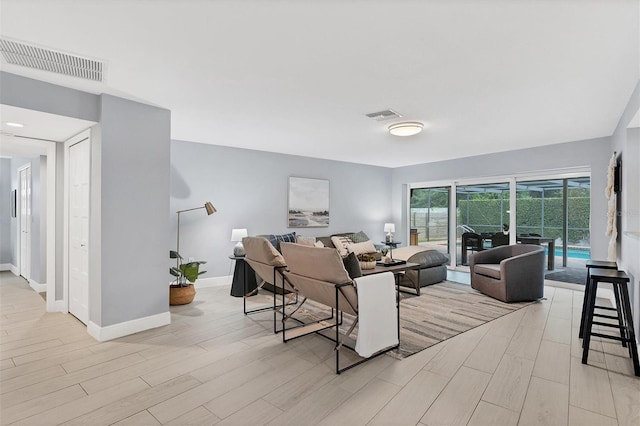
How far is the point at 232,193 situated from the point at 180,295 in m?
2.04

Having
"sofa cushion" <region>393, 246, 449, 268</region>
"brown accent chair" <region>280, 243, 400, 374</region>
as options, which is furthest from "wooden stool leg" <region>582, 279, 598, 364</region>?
"sofa cushion" <region>393, 246, 449, 268</region>

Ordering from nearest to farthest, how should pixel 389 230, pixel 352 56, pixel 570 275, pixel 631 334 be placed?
pixel 352 56
pixel 631 334
pixel 570 275
pixel 389 230

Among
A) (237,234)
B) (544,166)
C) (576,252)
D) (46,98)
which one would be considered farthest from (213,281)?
(576,252)

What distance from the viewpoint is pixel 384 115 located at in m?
3.86

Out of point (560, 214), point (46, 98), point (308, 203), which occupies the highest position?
point (46, 98)

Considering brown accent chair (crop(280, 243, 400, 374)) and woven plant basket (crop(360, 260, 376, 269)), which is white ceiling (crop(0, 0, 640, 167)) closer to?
brown accent chair (crop(280, 243, 400, 374))

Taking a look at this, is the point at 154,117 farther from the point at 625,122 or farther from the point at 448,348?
the point at 625,122

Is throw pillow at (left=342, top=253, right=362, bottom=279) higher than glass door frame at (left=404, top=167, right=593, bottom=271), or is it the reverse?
glass door frame at (left=404, top=167, right=593, bottom=271)

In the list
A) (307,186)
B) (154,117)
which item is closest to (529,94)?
(154,117)

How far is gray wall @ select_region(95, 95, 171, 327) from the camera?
324cm

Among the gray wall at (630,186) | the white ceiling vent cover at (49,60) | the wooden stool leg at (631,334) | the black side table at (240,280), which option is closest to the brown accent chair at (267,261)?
the black side table at (240,280)

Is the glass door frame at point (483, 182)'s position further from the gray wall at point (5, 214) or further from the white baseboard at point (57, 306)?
the gray wall at point (5, 214)

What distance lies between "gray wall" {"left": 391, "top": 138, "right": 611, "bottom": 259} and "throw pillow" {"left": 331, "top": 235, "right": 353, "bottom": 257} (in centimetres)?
254

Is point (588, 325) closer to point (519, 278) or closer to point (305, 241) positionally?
point (519, 278)
